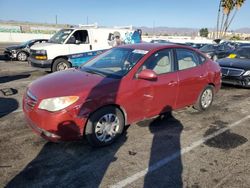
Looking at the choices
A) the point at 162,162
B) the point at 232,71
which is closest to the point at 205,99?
the point at 162,162

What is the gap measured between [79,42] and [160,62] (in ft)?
21.5

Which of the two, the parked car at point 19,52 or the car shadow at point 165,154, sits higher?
the parked car at point 19,52

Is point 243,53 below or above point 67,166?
above

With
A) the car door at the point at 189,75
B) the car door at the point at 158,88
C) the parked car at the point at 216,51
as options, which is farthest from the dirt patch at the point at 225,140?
the parked car at the point at 216,51

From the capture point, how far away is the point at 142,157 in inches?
157

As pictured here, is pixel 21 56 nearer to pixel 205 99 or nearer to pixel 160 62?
pixel 205 99

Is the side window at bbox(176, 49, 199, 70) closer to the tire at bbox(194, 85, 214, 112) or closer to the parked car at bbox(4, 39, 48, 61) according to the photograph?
the tire at bbox(194, 85, 214, 112)

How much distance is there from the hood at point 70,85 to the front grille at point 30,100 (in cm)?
5

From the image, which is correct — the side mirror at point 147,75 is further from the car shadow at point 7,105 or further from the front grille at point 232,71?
the front grille at point 232,71

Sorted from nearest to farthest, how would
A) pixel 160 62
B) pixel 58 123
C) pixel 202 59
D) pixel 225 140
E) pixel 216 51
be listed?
pixel 58 123 < pixel 225 140 < pixel 160 62 < pixel 202 59 < pixel 216 51

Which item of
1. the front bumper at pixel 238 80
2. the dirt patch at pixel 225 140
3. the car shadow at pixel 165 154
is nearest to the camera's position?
the car shadow at pixel 165 154

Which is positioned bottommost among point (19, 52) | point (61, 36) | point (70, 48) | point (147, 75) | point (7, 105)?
point (7, 105)

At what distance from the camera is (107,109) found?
414 centimetres

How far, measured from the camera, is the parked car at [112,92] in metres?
3.89
